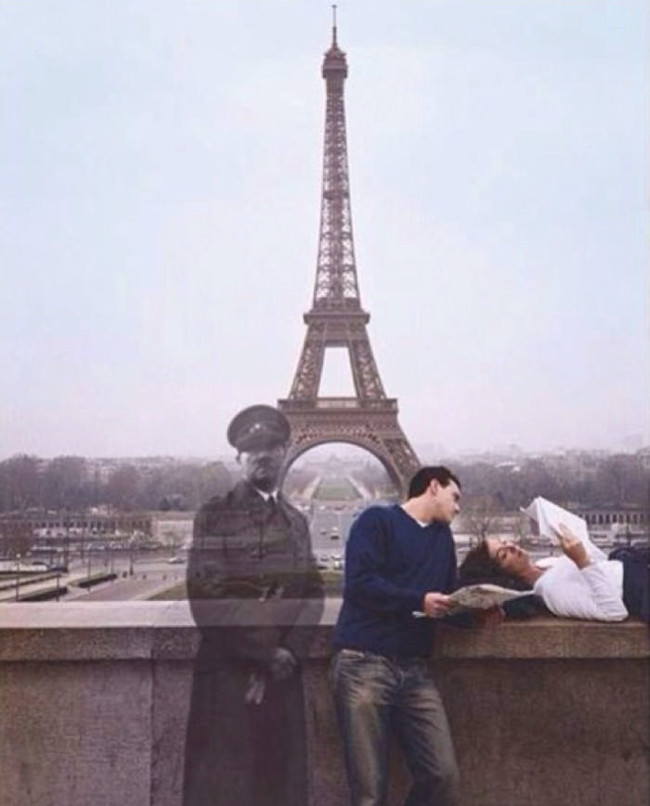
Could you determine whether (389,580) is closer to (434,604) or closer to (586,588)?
(434,604)

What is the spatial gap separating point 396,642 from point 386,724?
0.24 meters

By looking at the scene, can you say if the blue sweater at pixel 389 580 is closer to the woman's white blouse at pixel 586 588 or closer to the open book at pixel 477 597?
the open book at pixel 477 597

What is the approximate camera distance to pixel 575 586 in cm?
326

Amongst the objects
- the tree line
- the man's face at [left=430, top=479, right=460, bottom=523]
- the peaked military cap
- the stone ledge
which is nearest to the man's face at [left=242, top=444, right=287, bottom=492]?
the peaked military cap

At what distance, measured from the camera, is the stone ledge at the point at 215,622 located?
130 inches

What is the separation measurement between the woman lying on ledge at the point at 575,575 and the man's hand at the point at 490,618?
9 cm

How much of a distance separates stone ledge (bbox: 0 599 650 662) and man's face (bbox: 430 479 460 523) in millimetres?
445

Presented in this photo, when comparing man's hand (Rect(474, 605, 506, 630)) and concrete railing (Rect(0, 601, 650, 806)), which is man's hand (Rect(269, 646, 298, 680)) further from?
man's hand (Rect(474, 605, 506, 630))

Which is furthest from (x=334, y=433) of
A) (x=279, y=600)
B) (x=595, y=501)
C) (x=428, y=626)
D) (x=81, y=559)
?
(x=428, y=626)

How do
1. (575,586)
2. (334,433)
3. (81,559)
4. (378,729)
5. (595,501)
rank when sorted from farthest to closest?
(334,433) → (81,559) → (595,501) → (575,586) → (378,729)

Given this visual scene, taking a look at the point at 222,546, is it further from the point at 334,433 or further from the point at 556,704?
the point at 334,433

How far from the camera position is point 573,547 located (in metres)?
3.11

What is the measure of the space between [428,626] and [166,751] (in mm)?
1028

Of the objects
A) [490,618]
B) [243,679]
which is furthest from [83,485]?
[490,618]
